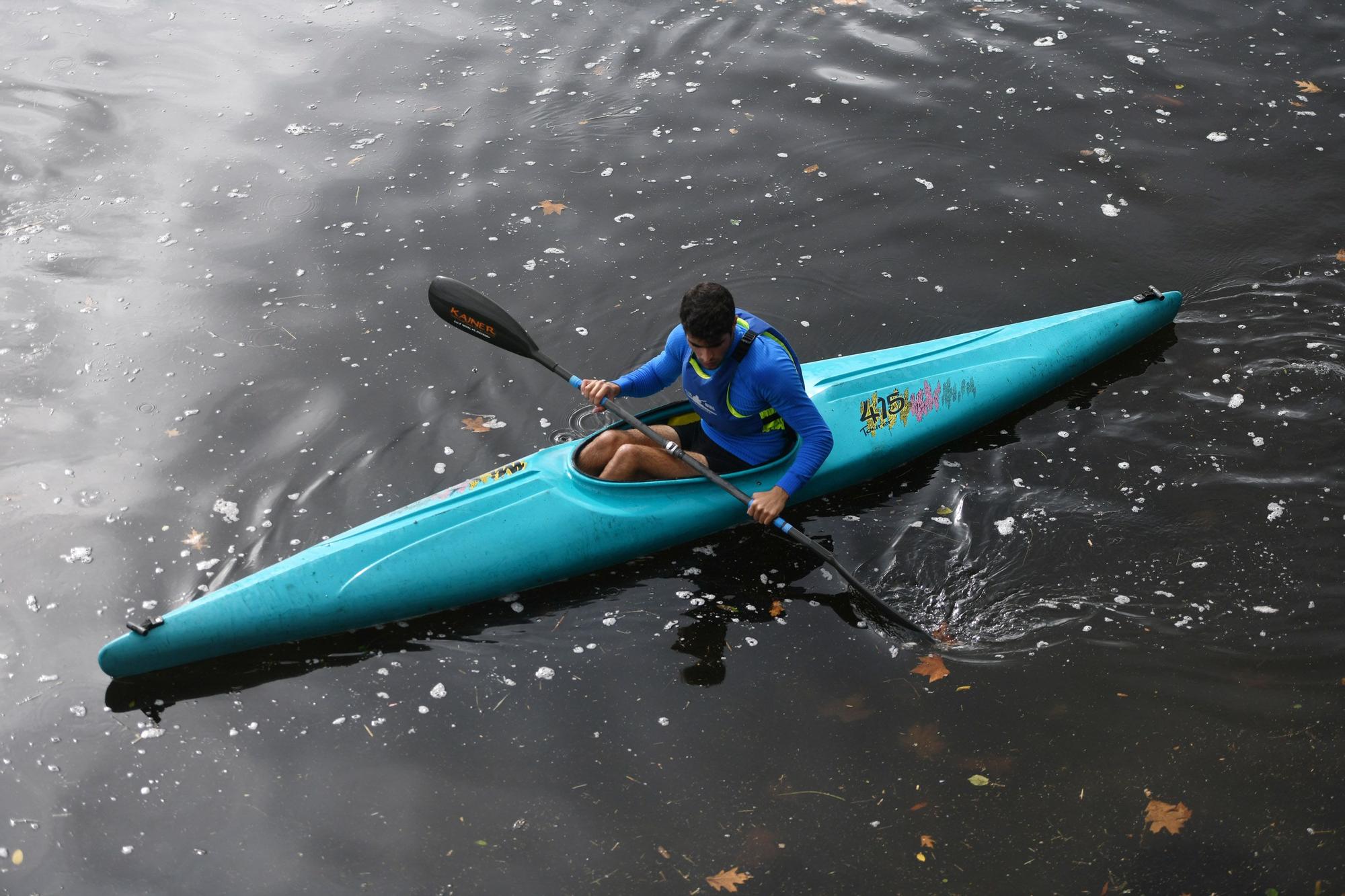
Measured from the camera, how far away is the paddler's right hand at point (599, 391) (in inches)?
185

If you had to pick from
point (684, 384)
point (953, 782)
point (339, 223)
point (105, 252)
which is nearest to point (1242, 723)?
point (953, 782)

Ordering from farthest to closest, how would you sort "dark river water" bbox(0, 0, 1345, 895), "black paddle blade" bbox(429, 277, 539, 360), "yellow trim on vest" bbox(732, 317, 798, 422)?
"black paddle blade" bbox(429, 277, 539, 360) < "yellow trim on vest" bbox(732, 317, 798, 422) < "dark river water" bbox(0, 0, 1345, 895)

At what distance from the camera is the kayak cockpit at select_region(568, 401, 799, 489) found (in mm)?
4645

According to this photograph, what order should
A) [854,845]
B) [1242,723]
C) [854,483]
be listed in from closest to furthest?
[854,845] < [1242,723] < [854,483]

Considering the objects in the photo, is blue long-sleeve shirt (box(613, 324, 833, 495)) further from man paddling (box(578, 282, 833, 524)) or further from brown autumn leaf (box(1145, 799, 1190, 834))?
brown autumn leaf (box(1145, 799, 1190, 834))

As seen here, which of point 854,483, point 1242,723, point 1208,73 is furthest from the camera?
point 1208,73

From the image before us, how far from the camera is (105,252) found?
22.4ft

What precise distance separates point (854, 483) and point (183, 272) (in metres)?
4.35

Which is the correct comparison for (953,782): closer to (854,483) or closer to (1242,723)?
(1242,723)

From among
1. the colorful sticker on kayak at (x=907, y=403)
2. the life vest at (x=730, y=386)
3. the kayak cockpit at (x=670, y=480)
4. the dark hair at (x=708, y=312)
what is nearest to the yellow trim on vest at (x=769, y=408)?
the life vest at (x=730, y=386)

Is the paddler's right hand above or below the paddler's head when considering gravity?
below

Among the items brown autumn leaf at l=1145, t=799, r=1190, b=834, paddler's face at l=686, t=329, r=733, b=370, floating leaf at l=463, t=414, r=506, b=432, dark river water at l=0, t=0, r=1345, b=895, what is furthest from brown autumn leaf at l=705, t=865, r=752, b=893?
floating leaf at l=463, t=414, r=506, b=432

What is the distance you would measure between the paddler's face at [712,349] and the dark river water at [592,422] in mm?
1023

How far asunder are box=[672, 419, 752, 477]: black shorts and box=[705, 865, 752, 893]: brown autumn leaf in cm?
170
